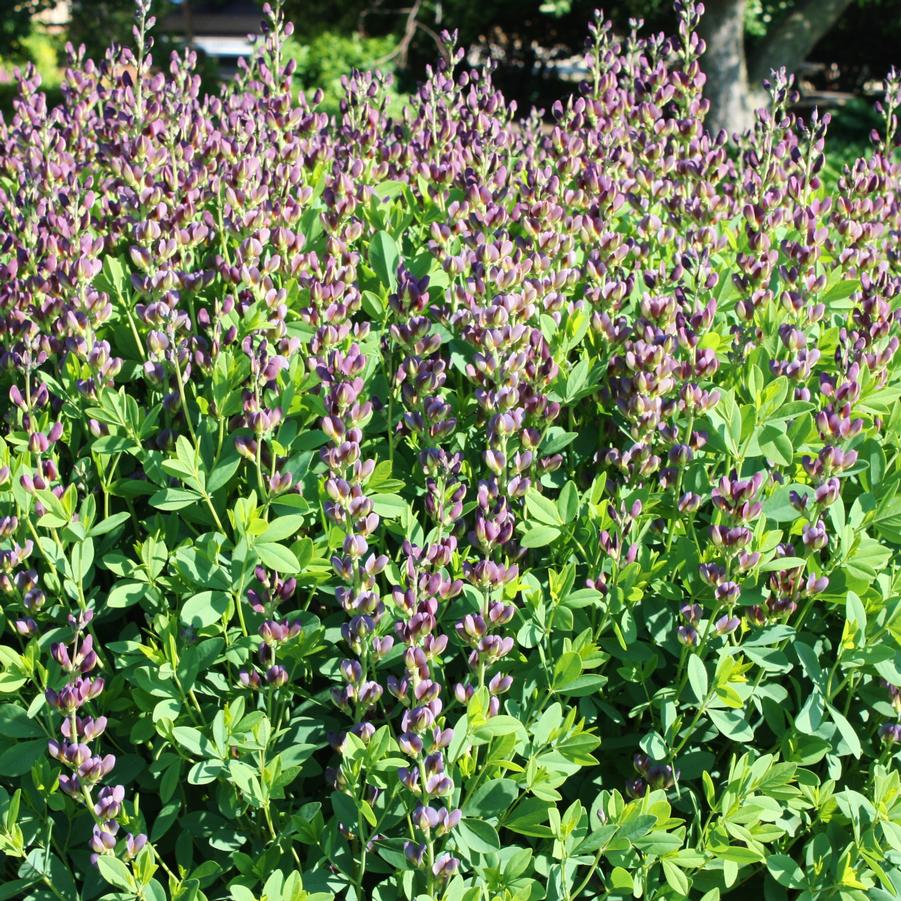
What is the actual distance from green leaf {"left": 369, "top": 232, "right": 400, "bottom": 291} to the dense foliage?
1cm

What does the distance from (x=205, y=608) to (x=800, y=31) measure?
16.0 metres

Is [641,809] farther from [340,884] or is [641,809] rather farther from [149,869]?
[149,869]

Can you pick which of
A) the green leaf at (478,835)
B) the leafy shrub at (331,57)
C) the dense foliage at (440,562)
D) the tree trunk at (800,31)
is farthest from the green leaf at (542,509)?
the leafy shrub at (331,57)

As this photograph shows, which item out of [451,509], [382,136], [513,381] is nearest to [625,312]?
[513,381]

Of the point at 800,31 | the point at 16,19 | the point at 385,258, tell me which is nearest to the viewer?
the point at 385,258

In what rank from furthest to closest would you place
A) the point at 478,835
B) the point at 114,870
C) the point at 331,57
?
the point at 331,57
the point at 478,835
the point at 114,870

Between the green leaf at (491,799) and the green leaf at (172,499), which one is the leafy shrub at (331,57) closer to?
the green leaf at (172,499)

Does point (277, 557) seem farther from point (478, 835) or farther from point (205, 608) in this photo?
point (478, 835)

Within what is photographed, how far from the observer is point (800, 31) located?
15945 millimetres

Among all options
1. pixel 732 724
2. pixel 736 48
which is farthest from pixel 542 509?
pixel 736 48

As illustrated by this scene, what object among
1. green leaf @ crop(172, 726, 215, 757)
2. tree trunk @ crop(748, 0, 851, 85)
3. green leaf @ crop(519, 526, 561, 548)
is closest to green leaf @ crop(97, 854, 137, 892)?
green leaf @ crop(172, 726, 215, 757)

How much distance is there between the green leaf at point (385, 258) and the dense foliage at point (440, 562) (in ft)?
0.03

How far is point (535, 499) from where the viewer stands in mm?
2322

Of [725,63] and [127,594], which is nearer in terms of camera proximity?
[127,594]
